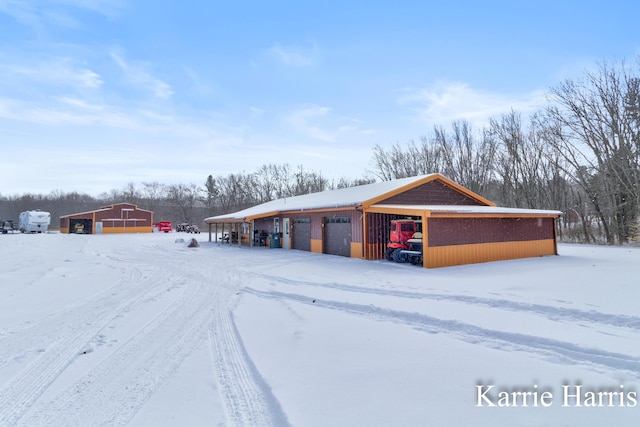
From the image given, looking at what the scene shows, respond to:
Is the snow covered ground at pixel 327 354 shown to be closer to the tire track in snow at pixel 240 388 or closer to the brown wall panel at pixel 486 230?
the tire track in snow at pixel 240 388

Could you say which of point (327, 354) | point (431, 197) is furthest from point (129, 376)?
point (431, 197)

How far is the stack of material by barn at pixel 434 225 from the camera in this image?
42.0 feet

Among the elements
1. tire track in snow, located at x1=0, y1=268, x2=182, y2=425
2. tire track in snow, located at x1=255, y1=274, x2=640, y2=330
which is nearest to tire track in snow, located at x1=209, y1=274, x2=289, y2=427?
tire track in snow, located at x1=0, y1=268, x2=182, y2=425

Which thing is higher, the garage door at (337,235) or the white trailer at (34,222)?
the white trailer at (34,222)

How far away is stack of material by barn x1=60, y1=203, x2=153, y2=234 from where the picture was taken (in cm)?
4759

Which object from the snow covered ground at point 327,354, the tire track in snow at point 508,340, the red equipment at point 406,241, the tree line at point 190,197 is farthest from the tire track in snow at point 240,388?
the tree line at point 190,197

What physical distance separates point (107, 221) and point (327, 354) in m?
52.9

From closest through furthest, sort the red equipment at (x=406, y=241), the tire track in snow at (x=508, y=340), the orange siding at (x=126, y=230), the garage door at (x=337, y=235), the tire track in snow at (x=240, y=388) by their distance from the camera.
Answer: the tire track in snow at (x=240, y=388) → the tire track in snow at (x=508, y=340) → the red equipment at (x=406, y=241) → the garage door at (x=337, y=235) → the orange siding at (x=126, y=230)

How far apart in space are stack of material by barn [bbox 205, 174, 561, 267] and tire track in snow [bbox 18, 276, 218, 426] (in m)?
9.01

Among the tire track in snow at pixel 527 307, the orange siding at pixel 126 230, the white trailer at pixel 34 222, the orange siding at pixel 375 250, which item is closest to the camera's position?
the tire track in snow at pixel 527 307

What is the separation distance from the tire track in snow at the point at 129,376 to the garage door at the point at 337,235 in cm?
1074

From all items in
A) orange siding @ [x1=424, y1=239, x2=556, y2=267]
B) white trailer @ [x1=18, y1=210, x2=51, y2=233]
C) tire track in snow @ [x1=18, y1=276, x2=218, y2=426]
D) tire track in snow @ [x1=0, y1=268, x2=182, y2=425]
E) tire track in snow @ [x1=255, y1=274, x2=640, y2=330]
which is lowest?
tire track in snow @ [x1=18, y1=276, x2=218, y2=426]

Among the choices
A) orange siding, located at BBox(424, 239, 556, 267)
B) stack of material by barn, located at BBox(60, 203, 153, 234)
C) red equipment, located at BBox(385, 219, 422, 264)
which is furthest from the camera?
stack of material by barn, located at BBox(60, 203, 153, 234)

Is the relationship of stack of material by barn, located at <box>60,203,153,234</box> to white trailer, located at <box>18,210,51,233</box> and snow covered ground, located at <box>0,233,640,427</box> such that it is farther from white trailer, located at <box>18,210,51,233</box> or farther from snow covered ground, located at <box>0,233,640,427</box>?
snow covered ground, located at <box>0,233,640,427</box>
